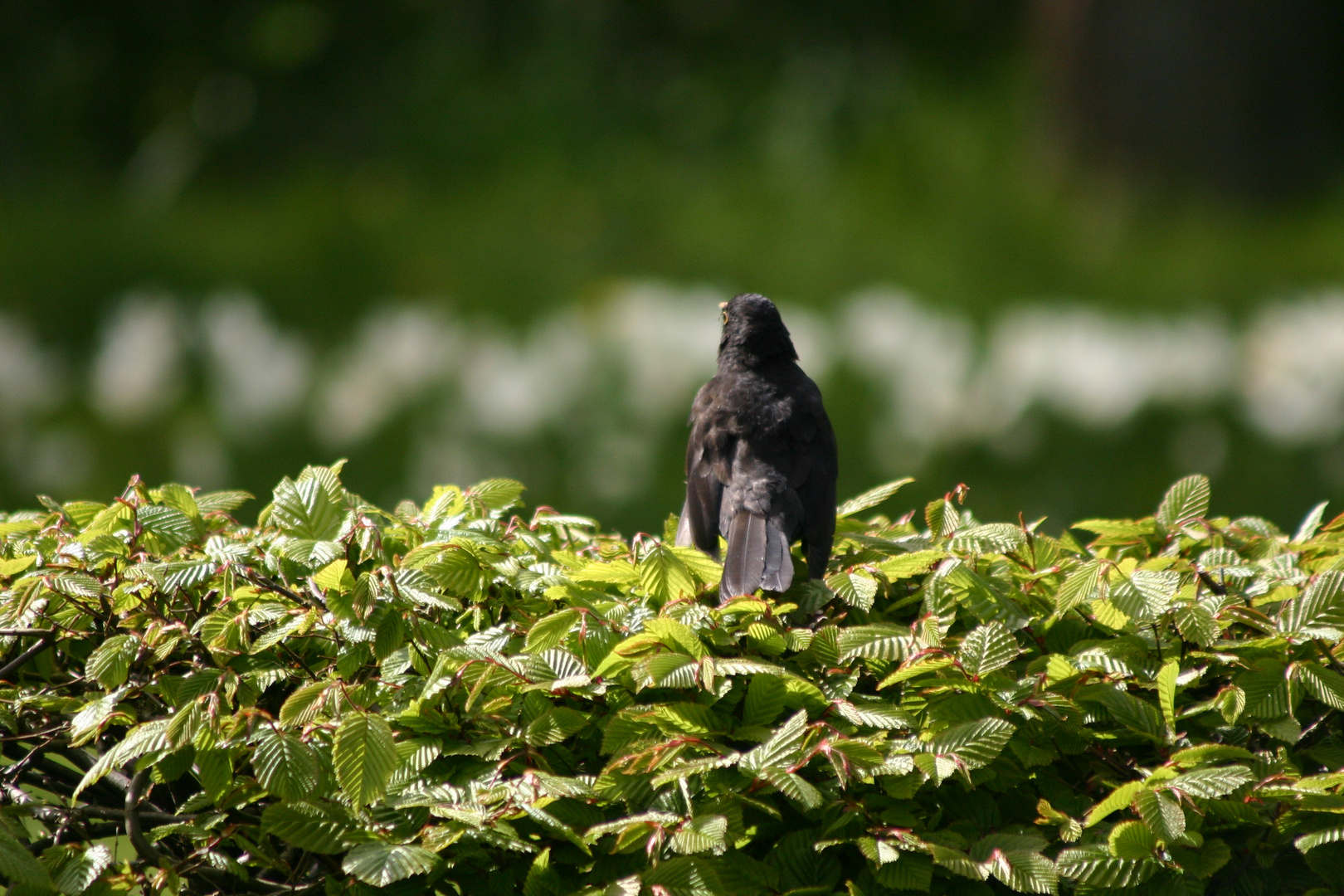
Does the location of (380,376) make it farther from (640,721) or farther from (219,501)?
(640,721)

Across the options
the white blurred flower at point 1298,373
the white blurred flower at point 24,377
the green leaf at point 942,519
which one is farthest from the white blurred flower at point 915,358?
the white blurred flower at point 24,377

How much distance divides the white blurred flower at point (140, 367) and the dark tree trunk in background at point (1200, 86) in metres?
5.72

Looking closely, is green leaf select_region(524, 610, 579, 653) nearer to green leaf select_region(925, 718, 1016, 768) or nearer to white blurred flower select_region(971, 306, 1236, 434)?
green leaf select_region(925, 718, 1016, 768)

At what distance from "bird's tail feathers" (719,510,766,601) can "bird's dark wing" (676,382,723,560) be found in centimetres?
15

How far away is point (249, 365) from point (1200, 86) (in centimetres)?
606

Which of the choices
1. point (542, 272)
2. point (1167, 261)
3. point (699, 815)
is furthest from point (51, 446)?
point (1167, 261)

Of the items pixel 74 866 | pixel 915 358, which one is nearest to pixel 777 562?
pixel 74 866

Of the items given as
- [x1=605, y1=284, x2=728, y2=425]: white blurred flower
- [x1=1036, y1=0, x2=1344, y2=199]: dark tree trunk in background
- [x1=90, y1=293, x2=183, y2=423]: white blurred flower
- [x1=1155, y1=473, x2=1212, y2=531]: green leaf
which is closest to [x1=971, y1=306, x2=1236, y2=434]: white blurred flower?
[x1=1036, y1=0, x2=1344, y2=199]: dark tree trunk in background

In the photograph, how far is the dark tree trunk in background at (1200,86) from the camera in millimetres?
7434

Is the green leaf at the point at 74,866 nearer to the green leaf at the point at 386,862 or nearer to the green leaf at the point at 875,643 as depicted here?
the green leaf at the point at 386,862

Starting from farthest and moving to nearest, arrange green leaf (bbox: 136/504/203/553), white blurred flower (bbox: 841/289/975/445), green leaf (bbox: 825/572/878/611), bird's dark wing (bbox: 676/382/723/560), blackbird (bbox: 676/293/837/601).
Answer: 1. white blurred flower (bbox: 841/289/975/445)
2. bird's dark wing (bbox: 676/382/723/560)
3. blackbird (bbox: 676/293/837/601)
4. green leaf (bbox: 136/504/203/553)
5. green leaf (bbox: 825/572/878/611)

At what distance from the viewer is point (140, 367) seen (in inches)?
270

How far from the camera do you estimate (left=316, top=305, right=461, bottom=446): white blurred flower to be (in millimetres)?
6641

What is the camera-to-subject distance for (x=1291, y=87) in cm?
775
